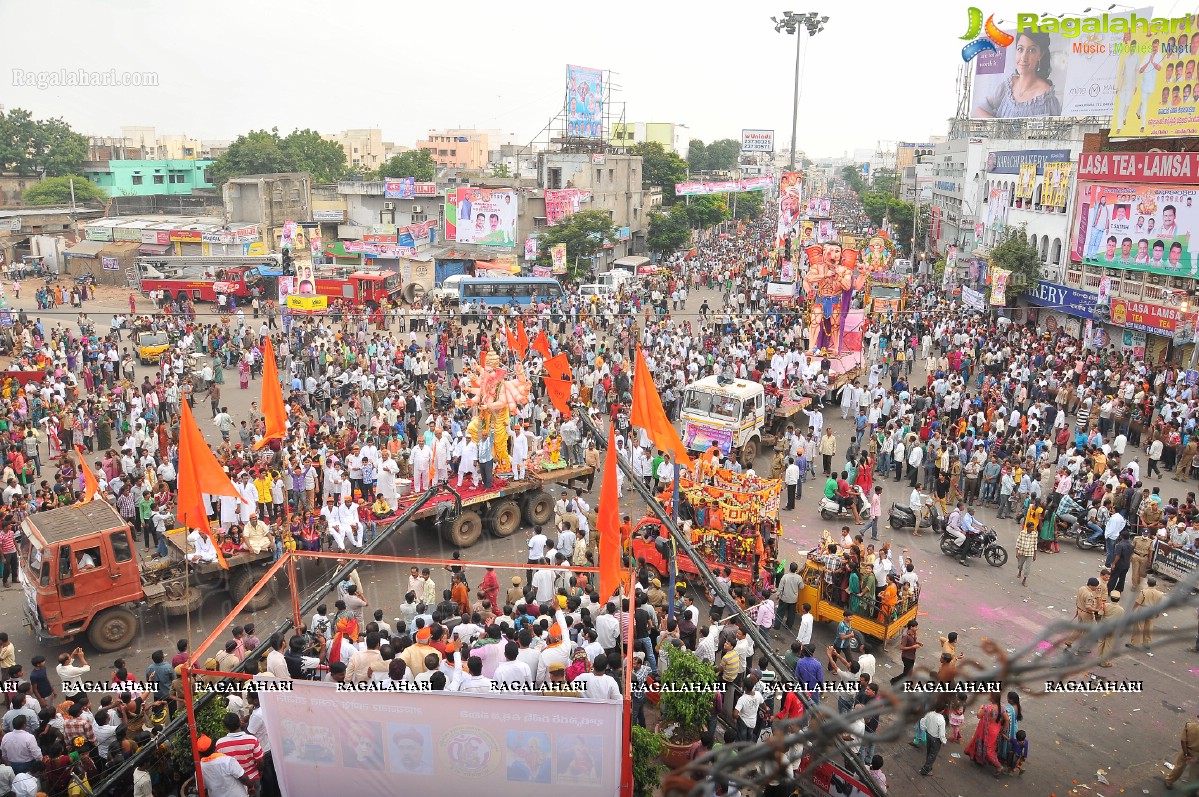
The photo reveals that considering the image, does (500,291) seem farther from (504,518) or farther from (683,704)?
(683,704)

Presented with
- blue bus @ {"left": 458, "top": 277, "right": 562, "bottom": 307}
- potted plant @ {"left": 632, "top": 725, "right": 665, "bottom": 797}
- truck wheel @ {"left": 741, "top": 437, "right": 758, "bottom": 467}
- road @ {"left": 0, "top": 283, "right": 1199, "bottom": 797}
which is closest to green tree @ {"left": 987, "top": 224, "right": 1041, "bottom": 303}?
road @ {"left": 0, "top": 283, "right": 1199, "bottom": 797}

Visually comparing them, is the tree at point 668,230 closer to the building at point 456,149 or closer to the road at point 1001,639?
the road at point 1001,639

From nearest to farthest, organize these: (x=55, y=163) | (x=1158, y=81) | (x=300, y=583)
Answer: (x=300, y=583) < (x=1158, y=81) < (x=55, y=163)

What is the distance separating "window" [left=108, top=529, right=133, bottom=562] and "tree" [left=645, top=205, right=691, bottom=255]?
50.4m

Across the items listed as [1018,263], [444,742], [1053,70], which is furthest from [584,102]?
[444,742]

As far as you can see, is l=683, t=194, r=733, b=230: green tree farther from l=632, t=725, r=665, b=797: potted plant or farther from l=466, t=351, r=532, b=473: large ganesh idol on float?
l=632, t=725, r=665, b=797: potted plant

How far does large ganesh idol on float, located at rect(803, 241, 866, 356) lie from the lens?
80.9ft

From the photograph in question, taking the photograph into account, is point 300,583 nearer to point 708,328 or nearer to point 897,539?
point 897,539

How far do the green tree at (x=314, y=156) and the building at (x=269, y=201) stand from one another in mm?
21123

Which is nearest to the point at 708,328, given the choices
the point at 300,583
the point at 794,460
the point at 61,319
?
the point at 794,460

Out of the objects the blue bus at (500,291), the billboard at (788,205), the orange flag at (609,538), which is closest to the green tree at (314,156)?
the blue bus at (500,291)

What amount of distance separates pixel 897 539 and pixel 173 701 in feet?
40.5

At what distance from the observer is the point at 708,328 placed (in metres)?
31.1

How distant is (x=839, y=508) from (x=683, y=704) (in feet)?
28.4
